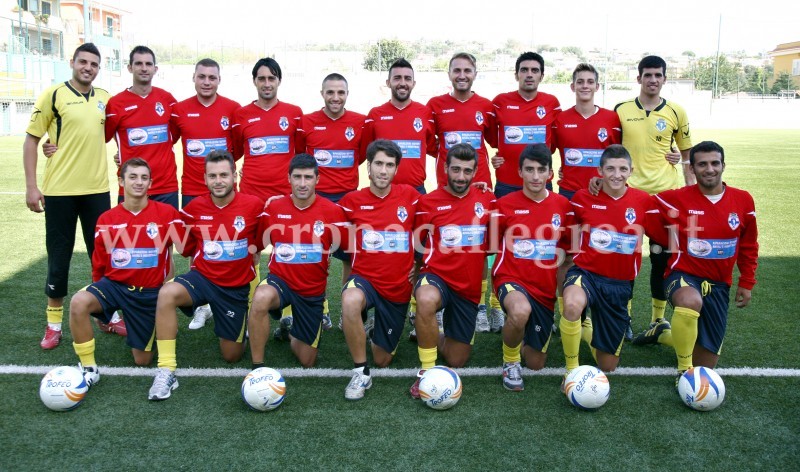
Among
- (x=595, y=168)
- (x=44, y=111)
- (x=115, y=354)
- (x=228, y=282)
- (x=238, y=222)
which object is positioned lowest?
(x=115, y=354)

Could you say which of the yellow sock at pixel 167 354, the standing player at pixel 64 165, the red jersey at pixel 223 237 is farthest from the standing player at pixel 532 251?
the standing player at pixel 64 165

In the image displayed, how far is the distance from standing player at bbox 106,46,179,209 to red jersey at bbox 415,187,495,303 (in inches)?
81.2

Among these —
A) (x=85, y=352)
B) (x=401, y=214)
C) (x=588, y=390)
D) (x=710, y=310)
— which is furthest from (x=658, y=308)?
(x=85, y=352)

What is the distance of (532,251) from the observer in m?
4.24

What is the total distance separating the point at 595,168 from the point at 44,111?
411 cm

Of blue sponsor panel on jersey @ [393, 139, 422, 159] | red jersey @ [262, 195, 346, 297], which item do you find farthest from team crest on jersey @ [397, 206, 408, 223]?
blue sponsor panel on jersey @ [393, 139, 422, 159]

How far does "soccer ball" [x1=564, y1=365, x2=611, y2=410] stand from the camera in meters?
3.60

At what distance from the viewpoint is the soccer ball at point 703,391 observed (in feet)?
11.8

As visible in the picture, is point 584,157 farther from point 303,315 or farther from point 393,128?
point 303,315

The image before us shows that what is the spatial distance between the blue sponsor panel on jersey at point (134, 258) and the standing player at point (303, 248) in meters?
0.77

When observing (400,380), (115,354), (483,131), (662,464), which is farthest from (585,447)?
(115,354)

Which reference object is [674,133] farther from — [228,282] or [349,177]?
[228,282]

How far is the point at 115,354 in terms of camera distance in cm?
453

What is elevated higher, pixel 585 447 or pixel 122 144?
pixel 122 144
